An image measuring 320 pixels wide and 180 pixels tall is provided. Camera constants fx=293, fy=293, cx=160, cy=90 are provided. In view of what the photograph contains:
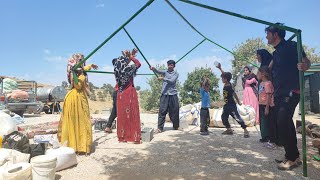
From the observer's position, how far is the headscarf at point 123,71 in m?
6.43

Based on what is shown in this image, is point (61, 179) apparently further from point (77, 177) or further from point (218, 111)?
point (218, 111)

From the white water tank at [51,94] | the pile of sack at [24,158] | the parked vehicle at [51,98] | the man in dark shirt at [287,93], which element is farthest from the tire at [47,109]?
the man in dark shirt at [287,93]

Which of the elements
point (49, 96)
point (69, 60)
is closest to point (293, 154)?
point (69, 60)

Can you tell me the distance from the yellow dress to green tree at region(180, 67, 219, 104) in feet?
55.8

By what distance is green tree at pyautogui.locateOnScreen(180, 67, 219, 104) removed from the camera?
22109mm

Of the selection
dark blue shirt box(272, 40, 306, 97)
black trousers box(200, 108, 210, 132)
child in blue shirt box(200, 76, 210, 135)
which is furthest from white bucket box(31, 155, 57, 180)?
black trousers box(200, 108, 210, 132)

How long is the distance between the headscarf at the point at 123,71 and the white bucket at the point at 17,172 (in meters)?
3.32

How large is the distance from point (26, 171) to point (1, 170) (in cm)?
25

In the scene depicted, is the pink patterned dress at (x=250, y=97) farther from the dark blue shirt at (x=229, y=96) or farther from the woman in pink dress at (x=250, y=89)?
the dark blue shirt at (x=229, y=96)

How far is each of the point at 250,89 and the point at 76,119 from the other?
632 cm

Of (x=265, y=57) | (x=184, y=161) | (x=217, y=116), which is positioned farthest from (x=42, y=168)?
(x=217, y=116)

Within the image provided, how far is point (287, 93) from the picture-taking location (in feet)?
13.7

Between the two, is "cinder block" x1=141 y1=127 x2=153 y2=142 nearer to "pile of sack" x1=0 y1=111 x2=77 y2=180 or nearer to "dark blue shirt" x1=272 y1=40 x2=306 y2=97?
"pile of sack" x1=0 y1=111 x2=77 y2=180

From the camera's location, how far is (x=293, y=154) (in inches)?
162
